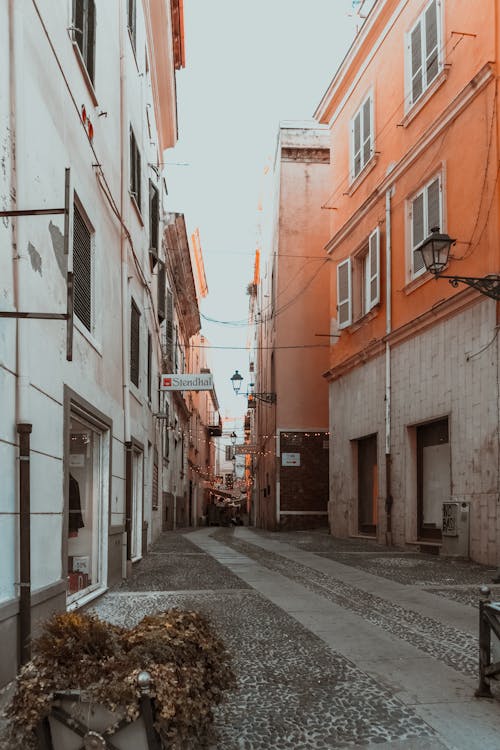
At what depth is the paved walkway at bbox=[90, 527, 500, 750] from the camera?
3732mm

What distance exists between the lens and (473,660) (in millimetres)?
5113

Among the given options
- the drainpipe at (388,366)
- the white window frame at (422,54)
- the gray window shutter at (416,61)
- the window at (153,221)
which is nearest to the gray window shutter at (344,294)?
the drainpipe at (388,366)

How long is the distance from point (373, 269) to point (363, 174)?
8.36ft

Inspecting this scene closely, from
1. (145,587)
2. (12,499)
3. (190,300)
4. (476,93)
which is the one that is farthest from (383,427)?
(190,300)

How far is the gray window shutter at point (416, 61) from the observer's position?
45.8 feet

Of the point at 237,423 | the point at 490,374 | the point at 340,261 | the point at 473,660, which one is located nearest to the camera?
the point at 473,660

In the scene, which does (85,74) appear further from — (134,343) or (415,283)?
(415,283)

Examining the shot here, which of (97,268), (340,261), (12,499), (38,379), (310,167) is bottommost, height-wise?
(12,499)

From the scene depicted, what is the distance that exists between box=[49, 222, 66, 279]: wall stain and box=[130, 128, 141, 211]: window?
208 inches

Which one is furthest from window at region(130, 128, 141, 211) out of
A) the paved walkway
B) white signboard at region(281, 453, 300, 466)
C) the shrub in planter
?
white signboard at region(281, 453, 300, 466)

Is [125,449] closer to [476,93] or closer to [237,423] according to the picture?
[476,93]

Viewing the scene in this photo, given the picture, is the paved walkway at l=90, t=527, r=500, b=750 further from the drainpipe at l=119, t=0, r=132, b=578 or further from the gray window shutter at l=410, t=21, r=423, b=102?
the gray window shutter at l=410, t=21, r=423, b=102

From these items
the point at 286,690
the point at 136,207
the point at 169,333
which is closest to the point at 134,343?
the point at 136,207

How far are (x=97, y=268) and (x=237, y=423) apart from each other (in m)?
101
